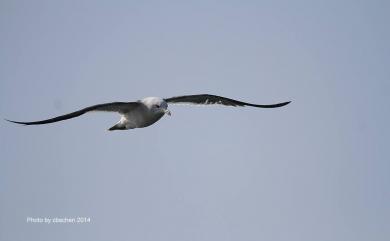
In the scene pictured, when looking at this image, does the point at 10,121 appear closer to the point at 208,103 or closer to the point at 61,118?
the point at 61,118

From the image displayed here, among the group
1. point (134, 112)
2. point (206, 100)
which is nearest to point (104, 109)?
point (134, 112)

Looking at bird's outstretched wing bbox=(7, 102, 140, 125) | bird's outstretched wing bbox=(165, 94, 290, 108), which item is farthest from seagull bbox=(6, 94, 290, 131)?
bird's outstretched wing bbox=(165, 94, 290, 108)

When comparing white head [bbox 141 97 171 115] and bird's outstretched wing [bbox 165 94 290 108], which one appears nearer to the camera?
white head [bbox 141 97 171 115]

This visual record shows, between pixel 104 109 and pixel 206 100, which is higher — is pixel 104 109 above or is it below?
below

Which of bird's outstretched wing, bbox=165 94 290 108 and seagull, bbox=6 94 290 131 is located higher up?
bird's outstretched wing, bbox=165 94 290 108

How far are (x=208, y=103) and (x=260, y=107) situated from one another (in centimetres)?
219

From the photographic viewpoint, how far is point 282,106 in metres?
31.5

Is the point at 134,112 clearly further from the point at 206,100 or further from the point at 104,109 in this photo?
the point at 206,100

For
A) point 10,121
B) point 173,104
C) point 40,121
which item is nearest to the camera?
point 10,121

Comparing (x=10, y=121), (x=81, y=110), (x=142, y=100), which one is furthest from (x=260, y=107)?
(x=10, y=121)

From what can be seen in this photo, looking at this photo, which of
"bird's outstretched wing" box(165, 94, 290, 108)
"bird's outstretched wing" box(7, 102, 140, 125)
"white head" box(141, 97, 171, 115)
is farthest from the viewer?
"bird's outstretched wing" box(165, 94, 290, 108)

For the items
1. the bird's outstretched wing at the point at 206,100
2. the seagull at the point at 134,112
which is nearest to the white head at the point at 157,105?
the seagull at the point at 134,112

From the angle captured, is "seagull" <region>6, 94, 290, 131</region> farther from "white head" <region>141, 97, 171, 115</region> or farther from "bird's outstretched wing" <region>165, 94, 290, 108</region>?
"bird's outstretched wing" <region>165, 94, 290, 108</region>

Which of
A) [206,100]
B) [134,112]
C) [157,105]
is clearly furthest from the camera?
[206,100]
